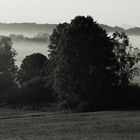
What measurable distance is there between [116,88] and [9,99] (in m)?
20.7

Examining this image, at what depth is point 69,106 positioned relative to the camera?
79.2 metres

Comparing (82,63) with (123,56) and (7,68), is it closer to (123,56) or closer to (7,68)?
(123,56)

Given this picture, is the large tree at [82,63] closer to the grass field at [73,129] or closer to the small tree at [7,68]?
the grass field at [73,129]

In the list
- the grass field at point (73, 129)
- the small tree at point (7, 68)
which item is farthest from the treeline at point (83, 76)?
the grass field at point (73, 129)

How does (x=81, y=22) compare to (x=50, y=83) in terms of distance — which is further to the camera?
(x=50, y=83)

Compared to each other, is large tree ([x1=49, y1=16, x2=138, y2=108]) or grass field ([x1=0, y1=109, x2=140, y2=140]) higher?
large tree ([x1=49, y1=16, x2=138, y2=108])

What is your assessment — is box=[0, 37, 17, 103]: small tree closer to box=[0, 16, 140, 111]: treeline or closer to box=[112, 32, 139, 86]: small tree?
box=[0, 16, 140, 111]: treeline

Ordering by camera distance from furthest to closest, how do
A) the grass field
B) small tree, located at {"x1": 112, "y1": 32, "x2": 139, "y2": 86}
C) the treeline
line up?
1. small tree, located at {"x1": 112, "y1": 32, "x2": 139, "y2": 86}
2. the treeline
3. the grass field

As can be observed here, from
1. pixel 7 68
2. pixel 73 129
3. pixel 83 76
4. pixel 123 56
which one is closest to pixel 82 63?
pixel 83 76

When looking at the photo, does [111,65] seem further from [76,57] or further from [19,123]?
[19,123]

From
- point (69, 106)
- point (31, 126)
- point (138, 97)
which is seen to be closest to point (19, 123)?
point (31, 126)

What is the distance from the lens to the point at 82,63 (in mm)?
80875

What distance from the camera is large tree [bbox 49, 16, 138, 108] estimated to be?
A: 79438mm

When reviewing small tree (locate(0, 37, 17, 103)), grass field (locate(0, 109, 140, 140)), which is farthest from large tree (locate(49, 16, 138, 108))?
small tree (locate(0, 37, 17, 103))
